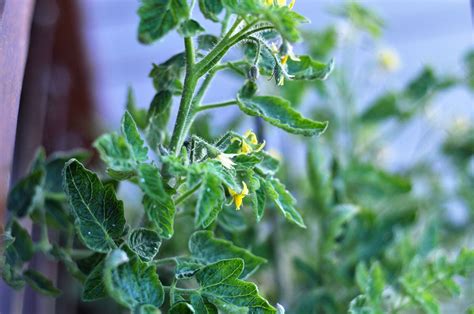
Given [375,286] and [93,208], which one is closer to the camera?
[93,208]

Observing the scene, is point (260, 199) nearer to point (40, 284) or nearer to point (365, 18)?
point (40, 284)

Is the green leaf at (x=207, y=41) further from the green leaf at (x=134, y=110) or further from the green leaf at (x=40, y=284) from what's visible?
the green leaf at (x=40, y=284)

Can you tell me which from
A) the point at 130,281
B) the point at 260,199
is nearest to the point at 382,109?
the point at 260,199

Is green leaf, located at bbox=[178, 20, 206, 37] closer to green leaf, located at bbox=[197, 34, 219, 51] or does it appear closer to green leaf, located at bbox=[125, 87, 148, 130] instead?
green leaf, located at bbox=[197, 34, 219, 51]

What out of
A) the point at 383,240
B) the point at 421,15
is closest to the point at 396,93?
the point at 383,240

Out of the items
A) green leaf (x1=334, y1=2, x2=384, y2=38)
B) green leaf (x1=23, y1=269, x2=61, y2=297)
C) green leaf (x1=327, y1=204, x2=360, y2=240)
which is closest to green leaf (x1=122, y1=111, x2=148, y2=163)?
green leaf (x1=23, y1=269, x2=61, y2=297)

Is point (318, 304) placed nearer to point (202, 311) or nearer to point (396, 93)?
point (202, 311)
